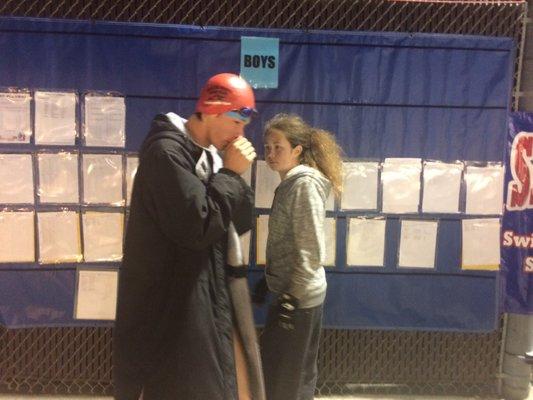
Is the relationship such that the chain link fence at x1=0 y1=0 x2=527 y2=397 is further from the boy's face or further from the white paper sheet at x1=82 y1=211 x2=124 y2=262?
the boy's face

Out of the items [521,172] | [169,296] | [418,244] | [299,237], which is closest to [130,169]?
[299,237]

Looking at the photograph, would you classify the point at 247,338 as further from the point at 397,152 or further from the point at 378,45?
the point at 378,45

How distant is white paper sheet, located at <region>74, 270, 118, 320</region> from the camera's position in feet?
10.2

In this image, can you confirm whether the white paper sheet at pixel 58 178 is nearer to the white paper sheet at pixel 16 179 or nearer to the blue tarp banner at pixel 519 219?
the white paper sheet at pixel 16 179

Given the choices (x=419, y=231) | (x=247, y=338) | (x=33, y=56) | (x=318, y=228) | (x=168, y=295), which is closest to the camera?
(x=168, y=295)

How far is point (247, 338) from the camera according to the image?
161 centimetres

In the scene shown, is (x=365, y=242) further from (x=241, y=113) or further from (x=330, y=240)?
(x=241, y=113)

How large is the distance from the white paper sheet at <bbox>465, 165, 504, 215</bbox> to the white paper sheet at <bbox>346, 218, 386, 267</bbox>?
2.03 feet

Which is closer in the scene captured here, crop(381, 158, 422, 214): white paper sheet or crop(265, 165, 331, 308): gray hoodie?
crop(265, 165, 331, 308): gray hoodie

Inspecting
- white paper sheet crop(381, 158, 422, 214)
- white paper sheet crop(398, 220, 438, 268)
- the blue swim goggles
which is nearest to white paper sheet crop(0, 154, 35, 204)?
the blue swim goggles

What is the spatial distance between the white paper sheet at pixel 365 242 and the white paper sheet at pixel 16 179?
2.12m

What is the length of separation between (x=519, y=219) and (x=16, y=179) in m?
3.35

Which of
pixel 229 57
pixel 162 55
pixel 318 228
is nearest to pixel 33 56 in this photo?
pixel 162 55

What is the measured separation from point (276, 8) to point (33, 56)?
1.60 meters
